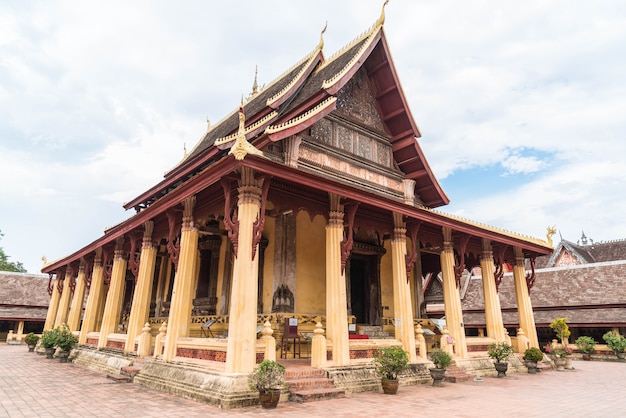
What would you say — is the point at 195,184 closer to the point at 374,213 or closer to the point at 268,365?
the point at 268,365

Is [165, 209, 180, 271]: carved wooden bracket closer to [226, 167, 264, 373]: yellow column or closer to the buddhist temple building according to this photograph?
the buddhist temple building

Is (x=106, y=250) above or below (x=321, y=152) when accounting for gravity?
below

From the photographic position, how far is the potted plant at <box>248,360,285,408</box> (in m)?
6.70

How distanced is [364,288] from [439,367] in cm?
490

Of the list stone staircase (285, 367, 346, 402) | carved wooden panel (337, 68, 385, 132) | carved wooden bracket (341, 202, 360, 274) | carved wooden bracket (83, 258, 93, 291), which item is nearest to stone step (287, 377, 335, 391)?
stone staircase (285, 367, 346, 402)

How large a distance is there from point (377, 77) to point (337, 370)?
34.2 feet

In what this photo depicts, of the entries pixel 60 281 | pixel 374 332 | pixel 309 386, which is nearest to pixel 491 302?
pixel 374 332

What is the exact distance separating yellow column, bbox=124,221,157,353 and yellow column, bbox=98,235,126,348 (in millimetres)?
2097

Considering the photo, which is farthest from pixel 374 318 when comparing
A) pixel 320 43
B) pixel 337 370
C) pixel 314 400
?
pixel 320 43

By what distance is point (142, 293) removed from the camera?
39.2 feet

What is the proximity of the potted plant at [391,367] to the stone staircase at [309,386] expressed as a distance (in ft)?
3.54

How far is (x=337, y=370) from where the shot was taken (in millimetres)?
8594

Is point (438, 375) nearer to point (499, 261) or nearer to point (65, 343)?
point (499, 261)

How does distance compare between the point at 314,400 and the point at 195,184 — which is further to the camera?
the point at 195,184
